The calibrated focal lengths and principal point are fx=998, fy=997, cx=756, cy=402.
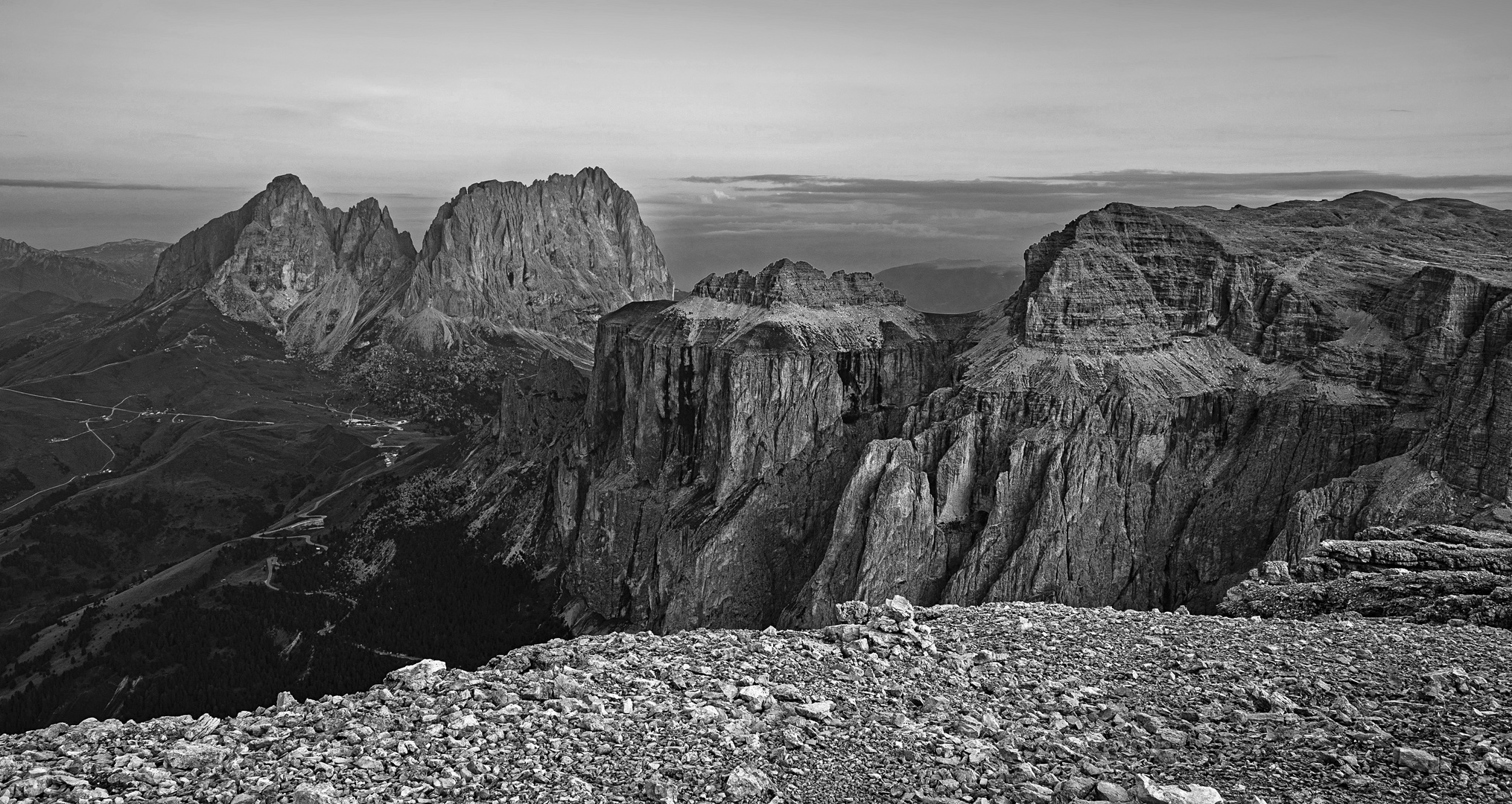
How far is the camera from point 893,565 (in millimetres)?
82375

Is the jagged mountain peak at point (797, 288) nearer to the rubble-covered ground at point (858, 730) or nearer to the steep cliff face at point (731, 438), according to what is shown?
the steep cliff face at point (731, 438)

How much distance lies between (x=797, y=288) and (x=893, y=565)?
140 feet

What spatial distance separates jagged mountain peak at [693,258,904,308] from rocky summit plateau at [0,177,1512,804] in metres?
0.51

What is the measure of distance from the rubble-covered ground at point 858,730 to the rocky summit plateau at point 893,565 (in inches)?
4.0

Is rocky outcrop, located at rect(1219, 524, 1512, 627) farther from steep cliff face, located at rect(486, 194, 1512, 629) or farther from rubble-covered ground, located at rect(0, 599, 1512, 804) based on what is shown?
steep cliff face, located at rect(486, 194, 1512, 629)

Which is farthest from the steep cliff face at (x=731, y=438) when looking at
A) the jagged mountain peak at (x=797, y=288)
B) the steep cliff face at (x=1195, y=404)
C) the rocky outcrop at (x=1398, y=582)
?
the rocky outcrop at (x=1398, y=582)

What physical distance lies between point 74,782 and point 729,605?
76291 millimetres

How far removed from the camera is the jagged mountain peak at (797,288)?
114875 mm

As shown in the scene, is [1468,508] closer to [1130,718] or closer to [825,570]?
[825,570]

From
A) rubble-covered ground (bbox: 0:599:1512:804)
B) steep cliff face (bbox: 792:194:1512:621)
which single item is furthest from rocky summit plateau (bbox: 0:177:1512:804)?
steep cliff face (bbox: 792:194:1512:621)

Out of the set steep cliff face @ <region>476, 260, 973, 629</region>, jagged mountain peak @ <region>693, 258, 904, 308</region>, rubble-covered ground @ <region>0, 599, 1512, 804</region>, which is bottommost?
steep cliff face @ <region>476, 260, 973, 629</region>

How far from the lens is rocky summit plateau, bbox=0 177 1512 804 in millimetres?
20797

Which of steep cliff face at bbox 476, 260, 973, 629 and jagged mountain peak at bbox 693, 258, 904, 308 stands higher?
jagged mountain peak at bbox 693, 258, 904, 308

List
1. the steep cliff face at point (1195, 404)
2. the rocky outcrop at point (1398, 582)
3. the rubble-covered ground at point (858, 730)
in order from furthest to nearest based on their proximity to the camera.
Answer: the steep cliff face at point (1195, 404) → the rocky outcrop at point (1398, 582) → the rubble-covered ground at point (858, 730)
